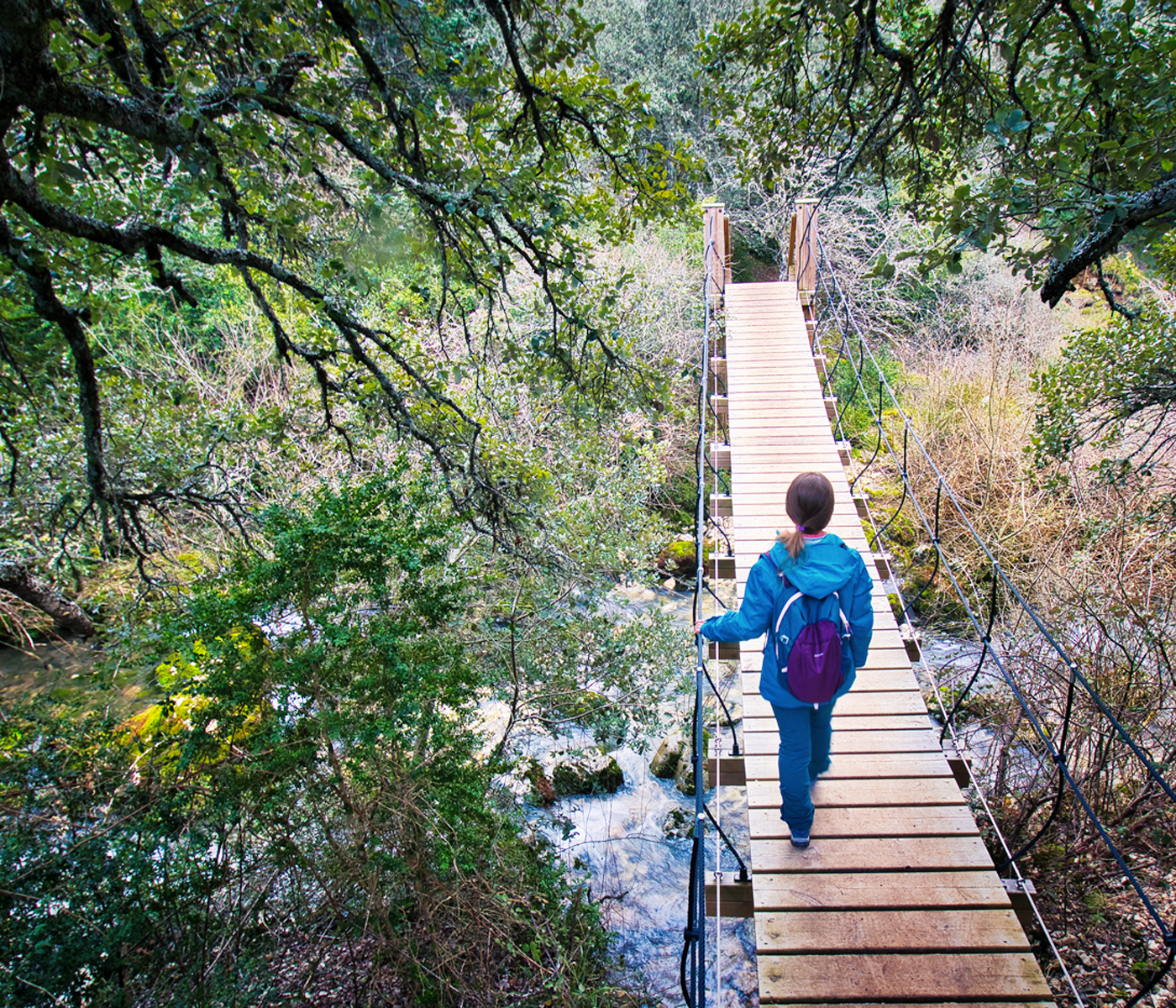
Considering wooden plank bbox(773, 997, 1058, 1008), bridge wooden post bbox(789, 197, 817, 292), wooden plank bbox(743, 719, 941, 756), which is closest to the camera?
wooden plank bbox(773, 997, 1058, 1008)

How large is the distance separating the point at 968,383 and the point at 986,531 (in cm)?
202

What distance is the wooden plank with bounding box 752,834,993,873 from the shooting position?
2.26 meters

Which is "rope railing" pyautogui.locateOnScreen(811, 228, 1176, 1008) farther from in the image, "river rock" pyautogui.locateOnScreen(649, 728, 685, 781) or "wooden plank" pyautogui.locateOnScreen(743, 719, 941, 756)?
"river rock" pyautogui.locateOnScreen(649, 728, 685, 781)

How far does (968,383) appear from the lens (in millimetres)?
7086

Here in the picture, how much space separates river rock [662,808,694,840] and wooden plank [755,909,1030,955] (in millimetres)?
2535

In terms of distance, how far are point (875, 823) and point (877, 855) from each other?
13 cm

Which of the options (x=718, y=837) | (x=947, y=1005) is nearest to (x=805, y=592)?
(x=947, y=1005)

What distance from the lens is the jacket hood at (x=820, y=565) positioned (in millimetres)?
2055

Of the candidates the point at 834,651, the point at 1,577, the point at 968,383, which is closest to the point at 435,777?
the point at 834,651

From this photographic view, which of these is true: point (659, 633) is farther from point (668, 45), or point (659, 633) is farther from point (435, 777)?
point (668, 45)

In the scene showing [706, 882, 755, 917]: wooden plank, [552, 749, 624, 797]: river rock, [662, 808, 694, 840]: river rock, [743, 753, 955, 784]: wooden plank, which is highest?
[743, 753, 955, 784]: wooden plank

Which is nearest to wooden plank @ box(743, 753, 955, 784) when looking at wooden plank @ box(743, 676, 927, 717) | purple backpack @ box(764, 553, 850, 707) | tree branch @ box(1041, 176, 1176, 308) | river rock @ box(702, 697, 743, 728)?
wooden plank @ box(743, 676, 927, 717)

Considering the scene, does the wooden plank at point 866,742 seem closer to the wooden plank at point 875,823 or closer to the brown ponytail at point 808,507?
the wooden plank at point 875,823

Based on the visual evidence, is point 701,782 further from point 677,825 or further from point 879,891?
point 677,825
